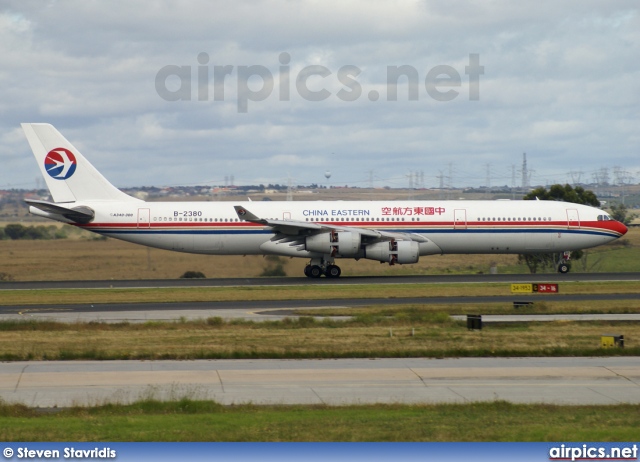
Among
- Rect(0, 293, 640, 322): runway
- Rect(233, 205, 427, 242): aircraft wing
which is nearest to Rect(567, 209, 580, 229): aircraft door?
Rect(233, 205, 427, 242): aircraft wing

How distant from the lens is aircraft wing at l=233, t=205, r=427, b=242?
47.8 m

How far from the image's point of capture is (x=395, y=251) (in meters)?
48.2

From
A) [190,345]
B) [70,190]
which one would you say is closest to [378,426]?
[190,345]

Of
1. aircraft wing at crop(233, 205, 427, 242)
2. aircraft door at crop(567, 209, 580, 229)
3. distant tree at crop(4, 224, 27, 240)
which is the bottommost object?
aircraft wing at crop(233, 205, 427, 242)

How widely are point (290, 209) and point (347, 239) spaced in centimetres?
482

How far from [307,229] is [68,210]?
13017mm

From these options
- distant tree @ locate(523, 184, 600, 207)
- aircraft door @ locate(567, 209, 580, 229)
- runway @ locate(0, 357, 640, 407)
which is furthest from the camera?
distant tree @ locate(523, 184, 600, 207)

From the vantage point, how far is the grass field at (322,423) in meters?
13.5

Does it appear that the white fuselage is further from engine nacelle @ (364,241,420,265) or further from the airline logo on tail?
the airline logo on tail

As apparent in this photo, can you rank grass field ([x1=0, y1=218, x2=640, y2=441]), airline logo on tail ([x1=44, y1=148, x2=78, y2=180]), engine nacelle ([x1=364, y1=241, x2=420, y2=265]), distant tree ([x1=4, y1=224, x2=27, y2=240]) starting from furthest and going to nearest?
distant tree ([x1=4, y1=224, x2=27, y2=240]) → airline logo on tail ([x1=44, y1=148, x2=78, y2=180]) → engine nacelle ([x1=364, y1=241, x2=420, y2=265]) → grass field ([x1=0, y1=218, x2=640, y2=441])

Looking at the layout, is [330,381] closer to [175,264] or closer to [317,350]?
[317,350]

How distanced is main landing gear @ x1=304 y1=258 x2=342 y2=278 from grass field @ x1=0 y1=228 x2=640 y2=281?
2.42 m

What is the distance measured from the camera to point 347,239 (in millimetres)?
48156

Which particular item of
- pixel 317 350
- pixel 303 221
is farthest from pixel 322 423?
pixel 303 221
